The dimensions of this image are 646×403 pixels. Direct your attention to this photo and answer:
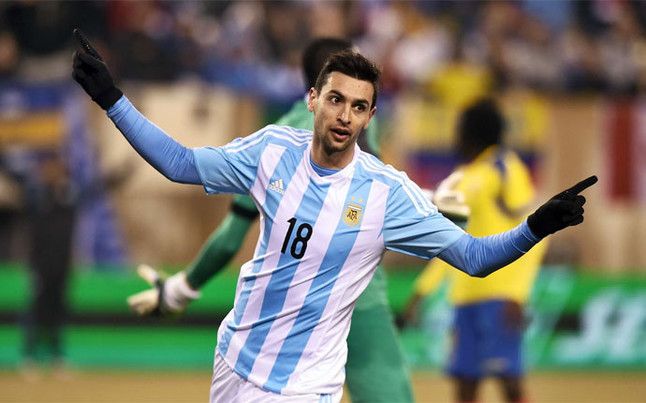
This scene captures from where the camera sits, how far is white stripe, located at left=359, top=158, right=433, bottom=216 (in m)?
4.51

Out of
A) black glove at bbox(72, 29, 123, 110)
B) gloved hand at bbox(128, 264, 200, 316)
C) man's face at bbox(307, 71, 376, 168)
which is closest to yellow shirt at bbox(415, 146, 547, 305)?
gloved hand at bbox(128, 264, 200, 316)

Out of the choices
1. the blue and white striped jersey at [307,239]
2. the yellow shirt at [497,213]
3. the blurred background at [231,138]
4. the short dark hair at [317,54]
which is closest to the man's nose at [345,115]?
the blue and white striped jersey at [307,239]

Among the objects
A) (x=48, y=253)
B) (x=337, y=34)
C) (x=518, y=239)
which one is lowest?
(x=518, y=239)

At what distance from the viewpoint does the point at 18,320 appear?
1192 centimetres

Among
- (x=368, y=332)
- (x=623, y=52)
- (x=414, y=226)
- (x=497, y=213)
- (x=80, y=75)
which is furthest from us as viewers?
(x=623, y=52)

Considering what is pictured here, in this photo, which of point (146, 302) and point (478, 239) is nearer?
point (478, 239)

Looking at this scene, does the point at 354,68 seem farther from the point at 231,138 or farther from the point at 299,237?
the point at 231,138

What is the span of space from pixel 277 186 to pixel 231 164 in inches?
7.6

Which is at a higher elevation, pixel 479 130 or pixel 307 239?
pixel 479 130

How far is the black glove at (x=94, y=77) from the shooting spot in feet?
13.9

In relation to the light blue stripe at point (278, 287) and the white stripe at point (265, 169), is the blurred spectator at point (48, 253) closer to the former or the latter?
the light blue stripe at point (278, 287)

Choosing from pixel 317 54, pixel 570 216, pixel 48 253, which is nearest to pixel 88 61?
pixel 570 216

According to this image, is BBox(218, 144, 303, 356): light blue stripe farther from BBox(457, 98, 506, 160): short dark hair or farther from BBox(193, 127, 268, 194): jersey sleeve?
BBox(457, 98, 506, 160): short dark hair

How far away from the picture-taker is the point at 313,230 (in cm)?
452
